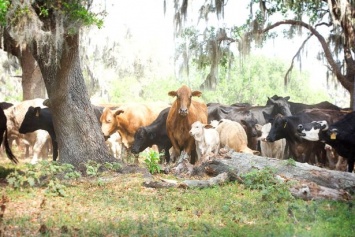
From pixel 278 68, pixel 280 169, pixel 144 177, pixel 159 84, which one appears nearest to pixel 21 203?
pixel 144 177

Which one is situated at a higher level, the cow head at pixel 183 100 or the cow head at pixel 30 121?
the cow head at pixel 183 100

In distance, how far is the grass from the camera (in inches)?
258

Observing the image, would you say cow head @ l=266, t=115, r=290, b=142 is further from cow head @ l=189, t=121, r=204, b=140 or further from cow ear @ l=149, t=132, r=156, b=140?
cow ear @ l=149, t=132, r=156, b=140

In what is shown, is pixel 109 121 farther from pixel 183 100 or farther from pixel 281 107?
pixel 281 107

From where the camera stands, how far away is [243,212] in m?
7.87

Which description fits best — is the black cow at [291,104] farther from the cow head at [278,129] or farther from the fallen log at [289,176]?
the fallen log at [289,176]

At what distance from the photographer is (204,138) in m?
13.8

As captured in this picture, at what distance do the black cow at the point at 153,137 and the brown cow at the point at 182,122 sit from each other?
116 cm

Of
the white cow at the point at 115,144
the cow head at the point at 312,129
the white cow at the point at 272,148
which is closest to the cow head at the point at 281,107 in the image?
the white cow at the point at 272,148

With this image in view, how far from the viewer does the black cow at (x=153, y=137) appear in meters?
15.8

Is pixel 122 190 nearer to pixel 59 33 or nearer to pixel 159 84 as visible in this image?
pixel 59 33

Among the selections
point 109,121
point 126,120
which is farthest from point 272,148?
point 109,121

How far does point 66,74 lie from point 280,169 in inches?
186

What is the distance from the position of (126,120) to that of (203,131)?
4280mm
